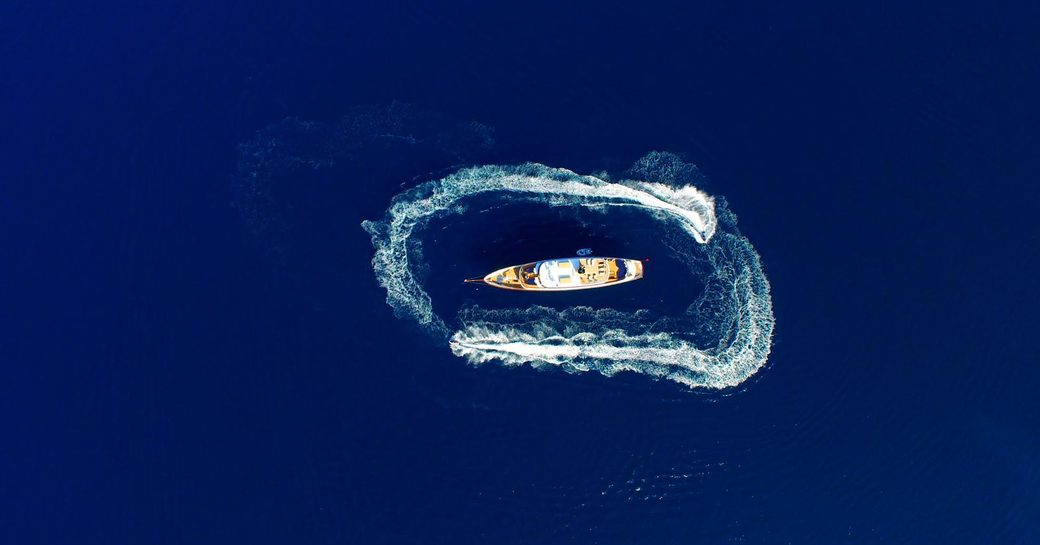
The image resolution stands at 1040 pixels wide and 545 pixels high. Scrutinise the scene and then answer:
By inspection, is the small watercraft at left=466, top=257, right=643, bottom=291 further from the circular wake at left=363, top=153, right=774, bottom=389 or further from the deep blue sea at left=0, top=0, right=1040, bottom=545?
the circular wake at left=363, top=153, right=774, bottom=389

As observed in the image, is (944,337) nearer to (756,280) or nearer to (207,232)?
(756,280)

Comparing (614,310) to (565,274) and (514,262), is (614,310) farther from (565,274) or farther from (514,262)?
(514,262)

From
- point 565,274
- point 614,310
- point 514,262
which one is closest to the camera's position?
point 565,274

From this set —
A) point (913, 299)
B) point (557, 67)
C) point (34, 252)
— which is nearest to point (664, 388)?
point (913, 299)

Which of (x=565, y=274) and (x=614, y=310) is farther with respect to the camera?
(x=614, y=310)

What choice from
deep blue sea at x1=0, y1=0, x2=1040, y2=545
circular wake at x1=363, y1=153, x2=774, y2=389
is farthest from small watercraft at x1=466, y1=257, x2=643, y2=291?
circular wake at x1=363, y1=153, x2=774, y2=389

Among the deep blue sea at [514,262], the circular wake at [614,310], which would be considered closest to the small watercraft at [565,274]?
the deep blue sea at [514,262]

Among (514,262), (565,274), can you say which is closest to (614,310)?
(565,274)
